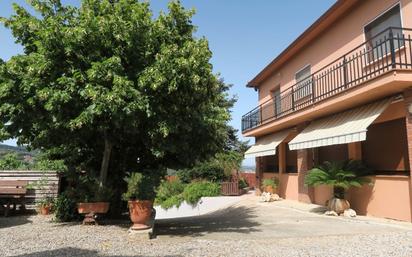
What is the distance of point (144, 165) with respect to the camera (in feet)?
45.6

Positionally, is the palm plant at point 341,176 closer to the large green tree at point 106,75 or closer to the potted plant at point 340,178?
the potted plant at point 340,178

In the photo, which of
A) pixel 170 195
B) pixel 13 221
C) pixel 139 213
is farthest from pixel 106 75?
pixel 170 195

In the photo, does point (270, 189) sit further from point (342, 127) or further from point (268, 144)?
point (342, 127)

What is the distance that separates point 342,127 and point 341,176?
1811mm

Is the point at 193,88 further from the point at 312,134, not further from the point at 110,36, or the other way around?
the point at 312,134

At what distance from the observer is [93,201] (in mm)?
11484

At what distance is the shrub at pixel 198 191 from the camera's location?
25641mm

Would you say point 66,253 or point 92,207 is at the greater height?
point 92,207

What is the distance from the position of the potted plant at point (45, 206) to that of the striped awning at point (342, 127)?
35.2 ft

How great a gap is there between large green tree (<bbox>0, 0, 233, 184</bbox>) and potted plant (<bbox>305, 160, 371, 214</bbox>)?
5.16 m

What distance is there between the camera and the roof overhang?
15.2 meters

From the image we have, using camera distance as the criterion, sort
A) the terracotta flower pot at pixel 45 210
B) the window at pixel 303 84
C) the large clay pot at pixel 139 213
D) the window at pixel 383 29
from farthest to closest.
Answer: the window at pixel 303 84 → the terracotta flower pot at pixel 45 210 → the window at pixel 383 29 → the large clay pot at pixel 139 213

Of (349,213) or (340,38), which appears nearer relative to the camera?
(349,213)

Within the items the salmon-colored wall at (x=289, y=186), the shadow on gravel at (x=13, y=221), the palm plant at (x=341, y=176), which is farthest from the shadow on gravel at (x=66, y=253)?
the salmon-colored wall at (x=289, y=186)
